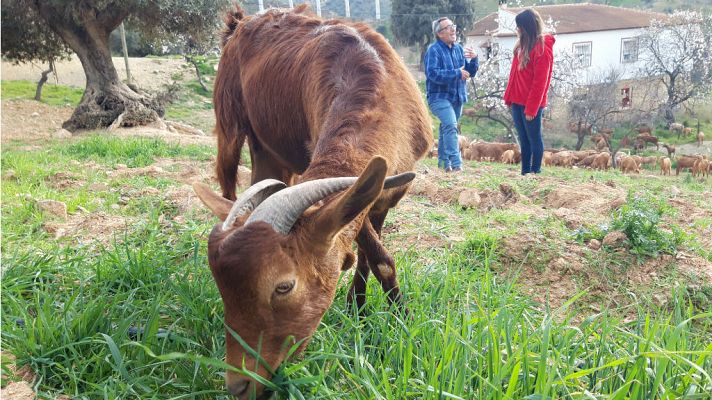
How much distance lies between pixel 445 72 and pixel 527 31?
4.00 ft

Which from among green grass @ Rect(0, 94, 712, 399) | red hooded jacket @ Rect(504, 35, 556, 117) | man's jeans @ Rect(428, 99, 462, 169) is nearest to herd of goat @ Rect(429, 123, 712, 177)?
man's jeans @ Rect(428, 99, 462, 169)

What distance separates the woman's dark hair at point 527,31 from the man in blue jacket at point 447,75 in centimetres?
88

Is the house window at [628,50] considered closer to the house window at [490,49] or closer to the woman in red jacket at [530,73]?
the house window at [490,49]

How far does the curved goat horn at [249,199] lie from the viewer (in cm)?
212

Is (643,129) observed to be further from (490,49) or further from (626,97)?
(490,49)

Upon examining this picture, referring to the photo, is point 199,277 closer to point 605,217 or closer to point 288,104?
point 288,104

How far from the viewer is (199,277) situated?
304 centimetres

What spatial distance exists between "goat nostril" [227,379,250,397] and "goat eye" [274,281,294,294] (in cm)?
35

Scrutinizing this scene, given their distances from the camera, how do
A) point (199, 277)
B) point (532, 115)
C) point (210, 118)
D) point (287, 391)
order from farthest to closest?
point (210, 118) → point (532, 115) → point (199, 277) → point (287, 391)

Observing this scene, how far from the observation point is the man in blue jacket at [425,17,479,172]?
7574mm

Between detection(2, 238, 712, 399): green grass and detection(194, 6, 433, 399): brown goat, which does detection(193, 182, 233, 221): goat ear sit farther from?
detection(2, 238, 712, 399): green grass

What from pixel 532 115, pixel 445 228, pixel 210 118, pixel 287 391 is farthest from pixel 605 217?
pixel 210 118

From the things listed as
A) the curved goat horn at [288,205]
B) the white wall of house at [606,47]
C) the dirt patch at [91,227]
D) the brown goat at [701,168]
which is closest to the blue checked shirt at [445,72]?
the dirt patch at [91,227]

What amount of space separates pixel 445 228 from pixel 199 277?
7.48ft
